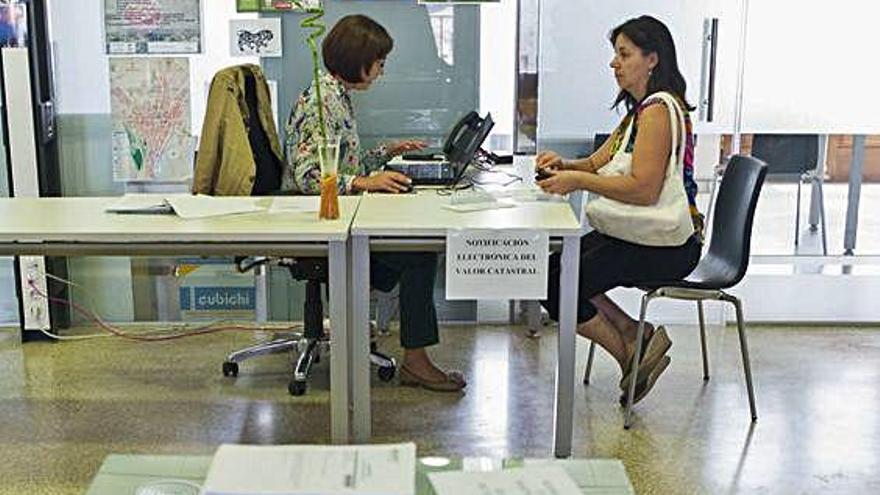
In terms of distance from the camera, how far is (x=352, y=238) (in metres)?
2.66

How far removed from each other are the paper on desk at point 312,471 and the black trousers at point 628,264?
1686 millimetres

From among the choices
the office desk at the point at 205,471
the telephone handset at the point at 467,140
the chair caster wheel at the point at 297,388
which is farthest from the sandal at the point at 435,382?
the office desk at the point at 205,471

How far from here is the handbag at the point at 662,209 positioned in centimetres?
307

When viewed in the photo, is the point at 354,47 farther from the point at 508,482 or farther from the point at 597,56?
the point at 508,482

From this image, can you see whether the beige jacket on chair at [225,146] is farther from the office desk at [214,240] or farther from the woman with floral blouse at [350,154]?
the office desk at [214,240]

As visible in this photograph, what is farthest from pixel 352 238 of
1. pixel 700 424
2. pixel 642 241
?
pixel 700 424

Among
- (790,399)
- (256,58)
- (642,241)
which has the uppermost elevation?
(256,58)

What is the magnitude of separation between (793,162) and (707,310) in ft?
2.43

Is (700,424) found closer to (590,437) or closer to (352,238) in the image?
(590,437)

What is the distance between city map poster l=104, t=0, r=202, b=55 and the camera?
13.7 feet

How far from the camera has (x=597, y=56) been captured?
431 centimetres

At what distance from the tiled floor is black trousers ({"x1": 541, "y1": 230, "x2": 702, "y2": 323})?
18.0 inches

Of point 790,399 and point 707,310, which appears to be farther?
point 707,310

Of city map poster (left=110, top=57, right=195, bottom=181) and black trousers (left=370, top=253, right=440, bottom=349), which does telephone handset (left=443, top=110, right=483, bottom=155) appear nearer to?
black trousers (left=370, top=253, right=440, bottom=349)
